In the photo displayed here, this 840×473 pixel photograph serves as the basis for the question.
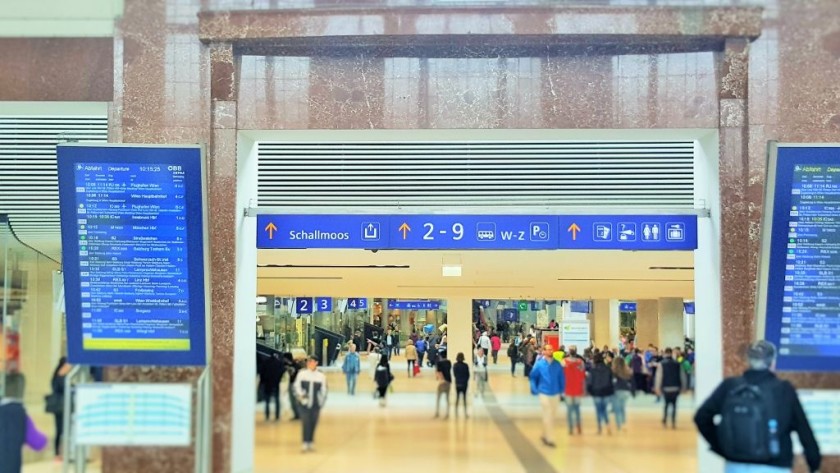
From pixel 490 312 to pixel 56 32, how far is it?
20.3 meters

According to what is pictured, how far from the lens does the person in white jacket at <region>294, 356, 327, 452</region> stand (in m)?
10.0

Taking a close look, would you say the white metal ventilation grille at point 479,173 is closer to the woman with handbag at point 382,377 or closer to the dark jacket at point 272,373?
the dark jacket at point 272,373

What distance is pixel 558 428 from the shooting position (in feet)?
37.9

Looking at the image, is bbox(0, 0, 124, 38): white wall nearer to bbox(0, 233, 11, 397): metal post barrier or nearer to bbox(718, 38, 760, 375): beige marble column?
bbox(0, 233, 11, 397): metal post barrier

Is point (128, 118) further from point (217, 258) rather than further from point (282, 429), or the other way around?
point (282, 429)

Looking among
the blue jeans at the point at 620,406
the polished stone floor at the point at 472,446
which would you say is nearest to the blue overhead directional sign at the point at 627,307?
the polished stone floor at the point at 472,446

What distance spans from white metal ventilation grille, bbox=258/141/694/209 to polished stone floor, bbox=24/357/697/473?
2096 millimetres

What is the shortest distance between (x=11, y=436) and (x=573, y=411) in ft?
20.8

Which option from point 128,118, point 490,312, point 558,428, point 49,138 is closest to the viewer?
point 128,118

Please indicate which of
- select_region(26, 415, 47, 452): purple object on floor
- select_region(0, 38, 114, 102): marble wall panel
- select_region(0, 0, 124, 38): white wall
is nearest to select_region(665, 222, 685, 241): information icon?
select_region(0, 38, 114, 102): marble wall panel

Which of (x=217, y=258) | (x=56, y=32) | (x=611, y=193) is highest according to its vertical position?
(x=56, y=32)

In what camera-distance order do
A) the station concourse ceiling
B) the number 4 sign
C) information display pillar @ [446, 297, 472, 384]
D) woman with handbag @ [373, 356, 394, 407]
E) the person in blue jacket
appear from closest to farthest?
the person in blue jacket → the station concourse ceiling → woman with handbag @ [373, 356, 394, 407] → information display pillar @ [446, 297, 472, 384] → the number 4 sign

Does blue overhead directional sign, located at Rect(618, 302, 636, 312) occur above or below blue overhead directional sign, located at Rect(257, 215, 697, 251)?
below

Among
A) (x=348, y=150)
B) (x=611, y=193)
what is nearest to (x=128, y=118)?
(x=348, y=150)
